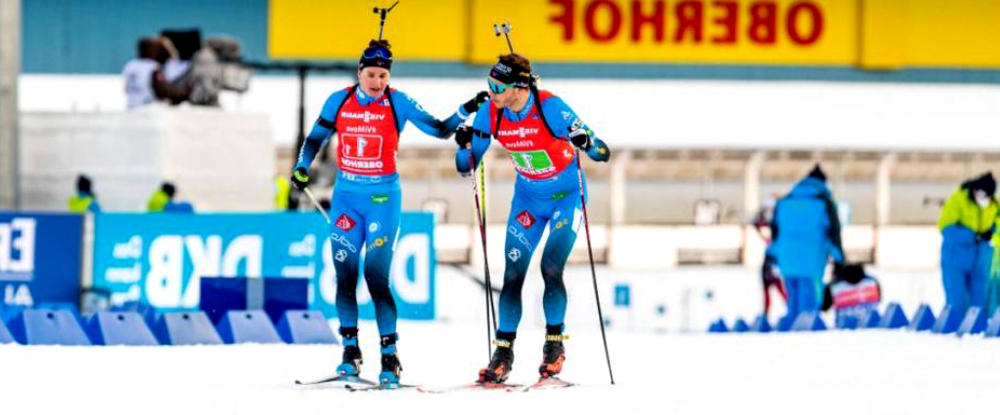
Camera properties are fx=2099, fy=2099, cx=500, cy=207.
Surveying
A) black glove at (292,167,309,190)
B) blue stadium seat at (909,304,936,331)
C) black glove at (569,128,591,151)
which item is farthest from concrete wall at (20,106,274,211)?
black glove at (569,128,591,151)

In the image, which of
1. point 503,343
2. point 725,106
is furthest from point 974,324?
point 725,106

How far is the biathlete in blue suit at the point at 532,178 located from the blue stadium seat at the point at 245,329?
3.41 metres

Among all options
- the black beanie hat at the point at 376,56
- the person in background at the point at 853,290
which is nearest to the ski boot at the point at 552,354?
the black beanie hat at the point at 376,56

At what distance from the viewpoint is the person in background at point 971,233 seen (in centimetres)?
1747

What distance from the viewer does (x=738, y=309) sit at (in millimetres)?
21406

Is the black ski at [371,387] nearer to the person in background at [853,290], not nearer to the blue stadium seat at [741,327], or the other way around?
the blue stadium seat at [741,327]

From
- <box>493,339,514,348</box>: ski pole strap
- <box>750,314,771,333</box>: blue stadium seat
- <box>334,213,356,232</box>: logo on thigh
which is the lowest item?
<box>750,314,771,333</box>: blue stadium seat

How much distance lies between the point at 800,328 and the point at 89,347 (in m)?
6.11

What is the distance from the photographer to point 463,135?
9.99 metres

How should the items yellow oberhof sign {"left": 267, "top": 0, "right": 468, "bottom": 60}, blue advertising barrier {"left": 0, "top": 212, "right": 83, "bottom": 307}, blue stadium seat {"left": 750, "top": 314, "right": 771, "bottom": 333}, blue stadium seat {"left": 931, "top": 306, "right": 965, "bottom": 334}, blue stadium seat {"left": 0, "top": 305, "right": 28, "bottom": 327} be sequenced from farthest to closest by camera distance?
yellow oberhof sign {"left": 267, "top": 0, "right": 468, "bottom": 60}
blue advertising barrier {"left": 0, "top": 212, "right": 83, "bottom": 307}
blue stadium seat {"left": 750, "top": 314, "right": 771, "bottom": 333}
blue stadium seat {"left": 931, "top": 306, "right": 965, "bottom": 334}
blue stadium seat {"left": 0, "top": 305, "right": 28, "bottom": 327}

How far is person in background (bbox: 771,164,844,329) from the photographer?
17578mm

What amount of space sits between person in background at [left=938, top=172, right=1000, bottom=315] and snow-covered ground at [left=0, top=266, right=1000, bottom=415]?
2225 mm

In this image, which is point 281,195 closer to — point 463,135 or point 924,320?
point 924,320

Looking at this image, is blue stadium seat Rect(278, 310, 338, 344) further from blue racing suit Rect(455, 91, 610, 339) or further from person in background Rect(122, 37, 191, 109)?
person in background Rect(122, 37, 191, 109)
